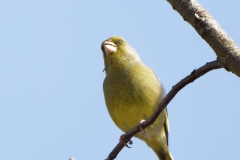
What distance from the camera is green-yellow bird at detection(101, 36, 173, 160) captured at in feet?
16.0

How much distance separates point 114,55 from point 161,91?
0.80 m

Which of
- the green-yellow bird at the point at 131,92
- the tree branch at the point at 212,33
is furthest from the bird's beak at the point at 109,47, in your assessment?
the tree branch at the point at 212,33

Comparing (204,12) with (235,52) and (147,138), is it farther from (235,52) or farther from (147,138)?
(147,138)

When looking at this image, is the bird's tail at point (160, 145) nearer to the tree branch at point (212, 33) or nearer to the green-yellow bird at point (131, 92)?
the green-yellow bird at point (131, 92)

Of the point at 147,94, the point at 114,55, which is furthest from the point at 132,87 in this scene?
the point at 114,55

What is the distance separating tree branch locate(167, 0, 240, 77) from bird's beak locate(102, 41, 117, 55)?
3.50 m

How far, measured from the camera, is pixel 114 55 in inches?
220

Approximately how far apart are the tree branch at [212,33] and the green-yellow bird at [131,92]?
9.29ft

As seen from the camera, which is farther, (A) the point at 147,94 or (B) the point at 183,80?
(A) the point at 147,94

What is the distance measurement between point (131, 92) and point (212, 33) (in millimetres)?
3053

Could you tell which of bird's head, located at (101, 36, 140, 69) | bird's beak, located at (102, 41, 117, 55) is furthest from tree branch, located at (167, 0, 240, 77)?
bird's beak, located at (102, 41, 117, 55)

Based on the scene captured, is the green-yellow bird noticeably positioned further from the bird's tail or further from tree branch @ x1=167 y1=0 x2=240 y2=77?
tree branch @ x1=167 y1=0 x2=240 y2=77

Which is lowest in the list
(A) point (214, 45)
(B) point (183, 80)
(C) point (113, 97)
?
(C) point (113, 97)

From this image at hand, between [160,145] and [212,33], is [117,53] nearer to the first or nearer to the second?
[160,145]
